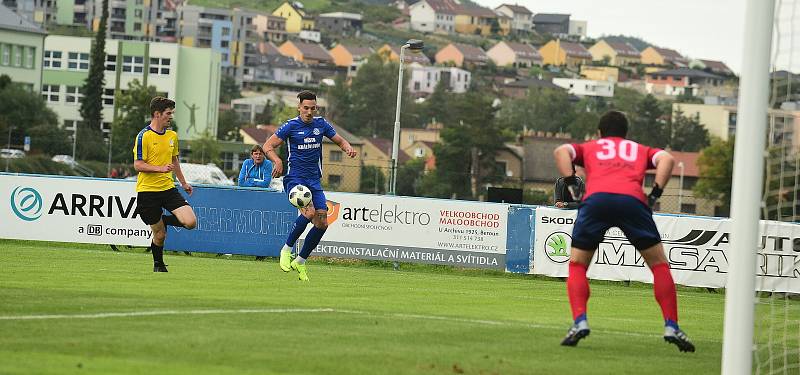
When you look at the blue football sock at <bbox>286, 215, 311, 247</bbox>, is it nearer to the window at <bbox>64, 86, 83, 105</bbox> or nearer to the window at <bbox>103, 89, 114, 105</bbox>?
the window at <bbox>103, 89, 114, 105</bbox>

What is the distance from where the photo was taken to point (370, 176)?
8625 centimetres

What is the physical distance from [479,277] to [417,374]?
48.9ft

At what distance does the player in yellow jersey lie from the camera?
17.8 meters

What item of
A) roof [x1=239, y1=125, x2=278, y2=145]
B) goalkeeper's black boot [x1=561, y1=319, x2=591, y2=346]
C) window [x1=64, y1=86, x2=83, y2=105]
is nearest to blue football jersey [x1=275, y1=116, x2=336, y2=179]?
goalkeeper's black boot [x1=561, y1=319, x2=591, y2=346]

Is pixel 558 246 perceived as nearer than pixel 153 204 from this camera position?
No

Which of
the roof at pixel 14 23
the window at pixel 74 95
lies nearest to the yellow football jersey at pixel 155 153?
the roof at pixel 14 23

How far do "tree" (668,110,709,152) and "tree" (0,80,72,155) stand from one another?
10047 cm

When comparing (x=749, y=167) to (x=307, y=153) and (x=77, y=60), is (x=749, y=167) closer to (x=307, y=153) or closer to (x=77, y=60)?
(x=307, y=153)

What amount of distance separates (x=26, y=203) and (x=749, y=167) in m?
18.3

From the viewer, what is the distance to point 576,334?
448 inches

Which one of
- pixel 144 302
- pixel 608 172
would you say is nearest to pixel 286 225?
pixel 144 302

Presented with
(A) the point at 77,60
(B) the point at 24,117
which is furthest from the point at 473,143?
(A) the point at 77,60

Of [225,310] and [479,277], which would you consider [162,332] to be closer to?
[225,310]

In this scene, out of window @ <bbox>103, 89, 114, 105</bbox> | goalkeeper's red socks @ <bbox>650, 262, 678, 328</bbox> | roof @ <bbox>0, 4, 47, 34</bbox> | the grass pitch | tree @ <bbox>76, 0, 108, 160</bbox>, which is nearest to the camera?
the grass pitch
